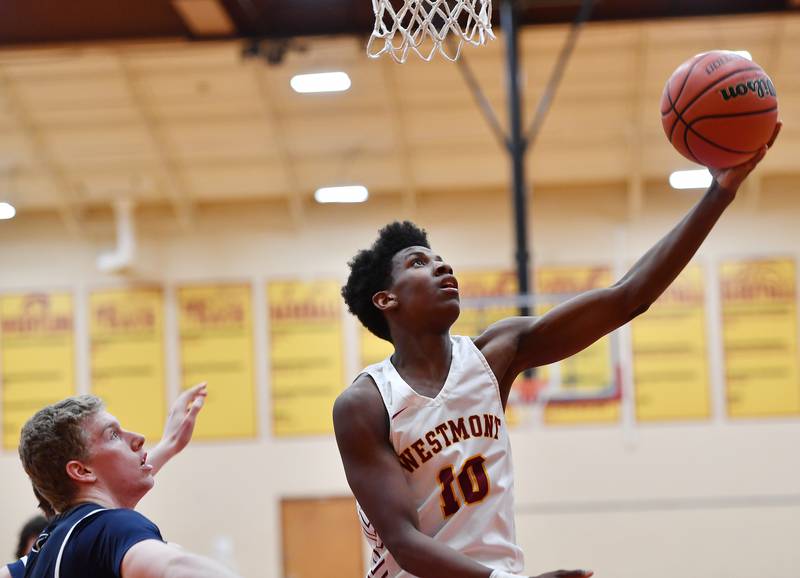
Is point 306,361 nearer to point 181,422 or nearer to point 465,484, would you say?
point 181,422

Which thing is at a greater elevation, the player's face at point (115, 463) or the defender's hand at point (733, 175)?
the defender's hand at point (733, 175)

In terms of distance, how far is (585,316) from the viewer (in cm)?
328

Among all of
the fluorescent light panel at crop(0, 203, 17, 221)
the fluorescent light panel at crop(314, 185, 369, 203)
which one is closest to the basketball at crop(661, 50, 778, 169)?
the fluorescent light panel at crop(314, 185, 369, 203)

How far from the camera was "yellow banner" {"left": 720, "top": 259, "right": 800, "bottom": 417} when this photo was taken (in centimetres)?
1446

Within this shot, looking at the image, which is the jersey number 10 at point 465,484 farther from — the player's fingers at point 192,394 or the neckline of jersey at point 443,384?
the player's fingers at point 192,394

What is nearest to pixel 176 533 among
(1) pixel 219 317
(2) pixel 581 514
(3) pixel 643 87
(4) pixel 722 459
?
→ (1) pixel 219 317

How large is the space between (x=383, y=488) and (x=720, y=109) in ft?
5.01

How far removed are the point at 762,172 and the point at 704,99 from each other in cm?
1201

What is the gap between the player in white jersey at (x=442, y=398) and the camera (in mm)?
3020

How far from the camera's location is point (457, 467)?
309cm

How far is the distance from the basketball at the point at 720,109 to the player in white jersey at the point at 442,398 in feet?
0.23

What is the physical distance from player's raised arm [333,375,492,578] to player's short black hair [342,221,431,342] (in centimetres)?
32

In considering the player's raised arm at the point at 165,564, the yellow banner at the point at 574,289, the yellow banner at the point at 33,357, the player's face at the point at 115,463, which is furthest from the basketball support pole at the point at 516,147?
the player's raised arm at the point at 165,564

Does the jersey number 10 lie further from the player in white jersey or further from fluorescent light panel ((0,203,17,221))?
fluorescent light panel ((0,203,17,221))
